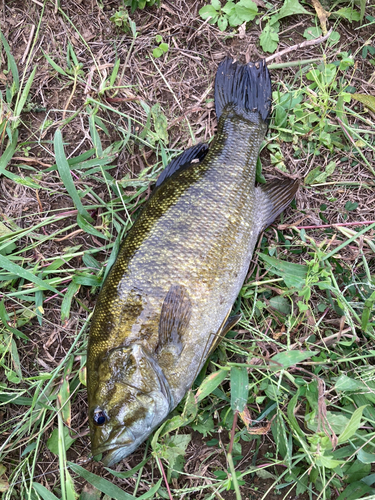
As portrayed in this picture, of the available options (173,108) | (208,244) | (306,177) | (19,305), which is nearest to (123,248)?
(208,244)

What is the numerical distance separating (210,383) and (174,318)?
2.01 ft

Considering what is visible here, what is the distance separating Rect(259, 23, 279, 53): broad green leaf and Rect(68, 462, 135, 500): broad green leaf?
139 inches

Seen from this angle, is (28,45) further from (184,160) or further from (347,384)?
Answer: (347,384)

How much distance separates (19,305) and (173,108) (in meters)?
2.09

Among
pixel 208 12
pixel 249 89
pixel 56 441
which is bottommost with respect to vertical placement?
pixel 56 441

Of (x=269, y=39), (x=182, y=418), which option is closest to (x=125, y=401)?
(x=182, y=418)

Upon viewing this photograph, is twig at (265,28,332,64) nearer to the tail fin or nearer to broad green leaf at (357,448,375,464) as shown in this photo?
the tail fin

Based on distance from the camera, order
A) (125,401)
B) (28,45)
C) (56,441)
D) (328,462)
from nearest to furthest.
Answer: (328,462) → (125,401) → (56,441) → (28,45)

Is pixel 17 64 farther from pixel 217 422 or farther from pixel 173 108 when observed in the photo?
pixel 217 422

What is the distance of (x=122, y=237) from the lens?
2.79 meters

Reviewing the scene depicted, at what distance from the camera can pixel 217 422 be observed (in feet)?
8.73

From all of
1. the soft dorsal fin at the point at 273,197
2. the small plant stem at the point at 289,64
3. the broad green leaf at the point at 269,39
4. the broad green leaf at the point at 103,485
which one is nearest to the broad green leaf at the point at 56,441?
the broad green leaf at the point at 103,485

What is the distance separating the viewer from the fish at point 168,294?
2232mm

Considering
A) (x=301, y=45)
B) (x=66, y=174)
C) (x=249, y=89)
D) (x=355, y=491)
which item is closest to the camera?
(x=355, y=491)
